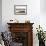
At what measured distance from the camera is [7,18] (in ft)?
19.3

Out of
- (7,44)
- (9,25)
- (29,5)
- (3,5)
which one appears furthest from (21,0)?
(7,44)

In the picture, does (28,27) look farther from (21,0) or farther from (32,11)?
(21,0)

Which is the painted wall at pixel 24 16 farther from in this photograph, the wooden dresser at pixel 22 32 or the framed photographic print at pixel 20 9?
the wooden dresser at pixel 22 32

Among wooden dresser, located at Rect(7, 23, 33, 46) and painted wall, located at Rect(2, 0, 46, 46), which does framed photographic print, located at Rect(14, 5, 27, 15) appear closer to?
painted wall, located at Rect(2, 0, 46, 46)

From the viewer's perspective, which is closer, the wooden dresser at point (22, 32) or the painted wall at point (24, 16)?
the wooden dresser at point (22, 32)

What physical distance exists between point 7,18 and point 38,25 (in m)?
1.30

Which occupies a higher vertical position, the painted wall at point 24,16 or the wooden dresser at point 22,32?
the painted wall at point 24,16

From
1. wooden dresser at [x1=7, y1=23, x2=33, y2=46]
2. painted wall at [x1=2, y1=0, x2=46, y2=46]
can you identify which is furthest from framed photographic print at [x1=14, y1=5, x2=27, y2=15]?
wooden dresser at [x1=7, y1=23, x2=33, y2=46]

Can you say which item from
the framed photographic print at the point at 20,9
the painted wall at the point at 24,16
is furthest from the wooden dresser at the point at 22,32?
the framed photographic print at the point at 20,9

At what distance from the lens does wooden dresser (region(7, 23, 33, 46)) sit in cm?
568

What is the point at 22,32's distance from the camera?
5.76 meters

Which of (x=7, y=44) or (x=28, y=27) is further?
(x=28, y=27)

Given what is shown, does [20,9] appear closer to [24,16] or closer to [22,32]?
[24,16]

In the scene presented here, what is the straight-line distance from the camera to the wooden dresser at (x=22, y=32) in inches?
223
